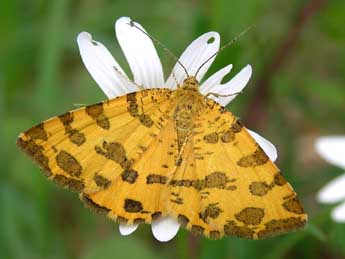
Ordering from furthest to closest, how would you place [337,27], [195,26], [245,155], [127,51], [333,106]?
[333,106]
[337,27]
[195,26]
[127,51]
[245,155]

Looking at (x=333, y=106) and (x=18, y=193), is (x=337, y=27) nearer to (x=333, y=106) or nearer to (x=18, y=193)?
(x=333, y=106)

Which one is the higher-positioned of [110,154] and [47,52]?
[47,52]

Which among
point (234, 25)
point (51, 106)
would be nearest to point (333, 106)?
point (234, 25)

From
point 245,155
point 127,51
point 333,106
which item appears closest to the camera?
point 245,155

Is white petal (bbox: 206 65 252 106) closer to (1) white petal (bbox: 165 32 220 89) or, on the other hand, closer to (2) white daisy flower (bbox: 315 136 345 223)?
(1) white petal (bbox: 165 32 220 89)

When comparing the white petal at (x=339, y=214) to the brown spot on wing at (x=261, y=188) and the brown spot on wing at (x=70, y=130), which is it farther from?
the brown spot on wing at (x=70, y=130)

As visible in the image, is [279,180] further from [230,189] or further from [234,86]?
[234,86]
